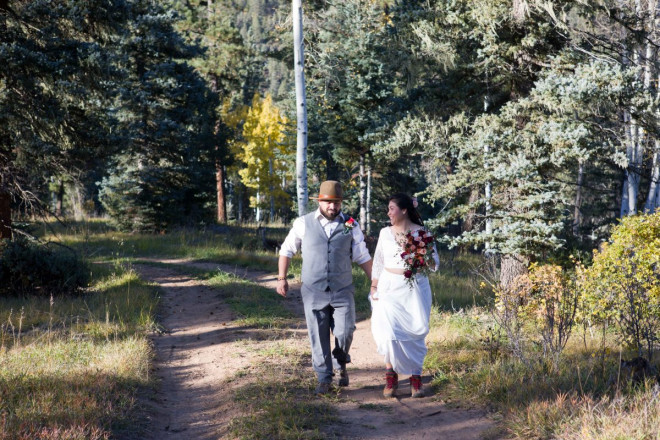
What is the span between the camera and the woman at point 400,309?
244 inches

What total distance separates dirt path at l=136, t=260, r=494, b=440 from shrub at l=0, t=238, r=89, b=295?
2.46m

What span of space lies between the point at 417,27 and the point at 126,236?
15.7 meters

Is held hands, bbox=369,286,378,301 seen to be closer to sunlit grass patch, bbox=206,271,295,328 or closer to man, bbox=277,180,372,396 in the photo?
man, bbox=277,180,372,396

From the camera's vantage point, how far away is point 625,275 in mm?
7258

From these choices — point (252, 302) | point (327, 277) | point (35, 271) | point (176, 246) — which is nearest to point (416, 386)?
point (327, 277)

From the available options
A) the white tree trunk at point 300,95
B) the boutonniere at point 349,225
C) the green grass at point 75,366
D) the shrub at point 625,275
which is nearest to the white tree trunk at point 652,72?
the shrub at point 625,275

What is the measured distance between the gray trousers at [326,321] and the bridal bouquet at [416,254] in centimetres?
69

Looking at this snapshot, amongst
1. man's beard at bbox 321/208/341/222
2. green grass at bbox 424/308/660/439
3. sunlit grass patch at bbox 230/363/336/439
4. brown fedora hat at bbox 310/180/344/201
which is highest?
brown fedora hat at bbox 310/180/344/201

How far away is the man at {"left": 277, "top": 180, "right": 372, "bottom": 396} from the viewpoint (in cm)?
618

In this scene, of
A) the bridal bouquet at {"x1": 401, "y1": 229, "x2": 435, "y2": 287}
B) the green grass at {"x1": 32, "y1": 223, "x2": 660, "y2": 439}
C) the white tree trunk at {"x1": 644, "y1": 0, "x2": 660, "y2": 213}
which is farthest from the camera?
the white tree trunk at {"x1": 644, "y1": 0, "x2": 660, "y2": 213}

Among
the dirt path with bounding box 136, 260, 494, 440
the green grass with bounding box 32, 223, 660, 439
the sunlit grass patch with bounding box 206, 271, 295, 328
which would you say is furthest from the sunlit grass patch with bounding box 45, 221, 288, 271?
the dirt path with bounding box 136, 260, 494, 440

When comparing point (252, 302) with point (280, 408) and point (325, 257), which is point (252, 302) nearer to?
point (325, 257)

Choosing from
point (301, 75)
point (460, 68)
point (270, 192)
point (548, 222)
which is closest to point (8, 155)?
point (301, 75)

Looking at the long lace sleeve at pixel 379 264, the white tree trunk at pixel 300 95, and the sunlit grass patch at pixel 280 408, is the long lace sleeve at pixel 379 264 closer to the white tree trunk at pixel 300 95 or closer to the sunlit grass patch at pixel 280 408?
the sunlit grass patch at pixel 280 408
